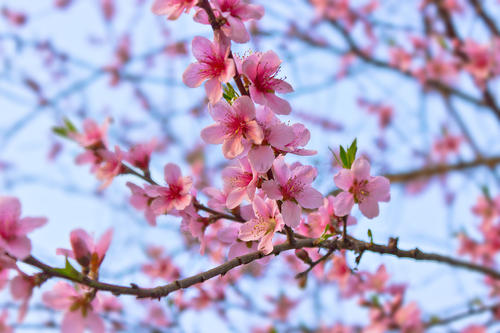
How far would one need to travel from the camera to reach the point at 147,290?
1056mm

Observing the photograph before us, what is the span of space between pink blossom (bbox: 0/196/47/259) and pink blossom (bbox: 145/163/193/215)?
1.19ft

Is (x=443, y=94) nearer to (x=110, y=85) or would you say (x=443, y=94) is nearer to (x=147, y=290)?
(x=147, y=290)

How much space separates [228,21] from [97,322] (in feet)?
3.12

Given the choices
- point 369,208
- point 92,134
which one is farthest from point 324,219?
point 92,134

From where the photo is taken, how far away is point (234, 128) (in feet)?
3.79

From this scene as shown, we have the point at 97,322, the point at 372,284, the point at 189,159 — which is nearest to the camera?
the point at 97,322

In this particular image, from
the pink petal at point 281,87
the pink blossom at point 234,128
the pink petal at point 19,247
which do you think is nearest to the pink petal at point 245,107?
the pink blossom at point 234,128

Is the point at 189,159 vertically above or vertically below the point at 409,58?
below

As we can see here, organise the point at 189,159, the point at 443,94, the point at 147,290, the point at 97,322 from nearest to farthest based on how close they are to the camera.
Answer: the point at 147,290 < the point at 97,322 < the point at 443,94 < the point at 189,159

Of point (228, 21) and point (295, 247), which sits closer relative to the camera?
point (228, 21)

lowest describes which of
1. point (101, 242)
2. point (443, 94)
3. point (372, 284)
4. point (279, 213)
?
point (101, 242)

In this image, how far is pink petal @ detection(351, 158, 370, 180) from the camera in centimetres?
124

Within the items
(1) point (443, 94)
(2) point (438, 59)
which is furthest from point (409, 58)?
(1) point (443, 94)

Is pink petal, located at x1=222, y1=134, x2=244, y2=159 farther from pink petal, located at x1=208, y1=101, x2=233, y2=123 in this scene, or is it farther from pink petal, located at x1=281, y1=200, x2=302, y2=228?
pink petal, located at x1=281, y1=200, x2=302, y2=228
